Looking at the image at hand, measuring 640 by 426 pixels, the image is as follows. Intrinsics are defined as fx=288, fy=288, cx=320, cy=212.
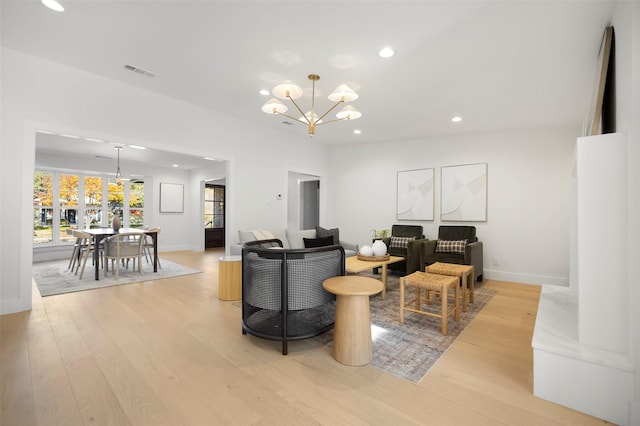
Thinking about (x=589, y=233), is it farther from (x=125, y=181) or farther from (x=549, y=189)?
(x=125, y=181)

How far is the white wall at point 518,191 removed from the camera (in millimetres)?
4695

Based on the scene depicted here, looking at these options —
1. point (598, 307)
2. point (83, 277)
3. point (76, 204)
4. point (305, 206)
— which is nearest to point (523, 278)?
point (598, 307)

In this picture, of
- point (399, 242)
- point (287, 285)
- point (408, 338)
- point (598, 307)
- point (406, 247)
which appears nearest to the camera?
point (598, 307)

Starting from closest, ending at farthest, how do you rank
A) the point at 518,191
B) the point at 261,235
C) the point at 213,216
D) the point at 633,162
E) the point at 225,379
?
1. the point at 633,162
2. the point at 225,379
3. the point at 261,235
4. the point at 518,191
5. the point at 213,216

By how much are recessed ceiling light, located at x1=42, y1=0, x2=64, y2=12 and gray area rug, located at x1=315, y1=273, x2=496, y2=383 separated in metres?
3.52

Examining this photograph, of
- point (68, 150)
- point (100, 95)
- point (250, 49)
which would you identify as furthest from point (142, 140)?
point (68, 150)

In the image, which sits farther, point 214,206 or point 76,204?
point 214,206


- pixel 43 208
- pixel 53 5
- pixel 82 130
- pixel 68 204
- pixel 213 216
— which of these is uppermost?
pixel 53 5

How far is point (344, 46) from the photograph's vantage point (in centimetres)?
271

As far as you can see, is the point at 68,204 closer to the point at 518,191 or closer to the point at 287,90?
the point at 287,90

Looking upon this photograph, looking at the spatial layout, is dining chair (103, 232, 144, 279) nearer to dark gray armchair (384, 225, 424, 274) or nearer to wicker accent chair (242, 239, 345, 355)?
wicker accent chair (242, 239, 345, 355)

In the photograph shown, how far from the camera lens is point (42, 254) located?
258 inches

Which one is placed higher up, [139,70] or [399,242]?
[139,70]

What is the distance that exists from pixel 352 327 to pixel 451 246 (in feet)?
11.0
